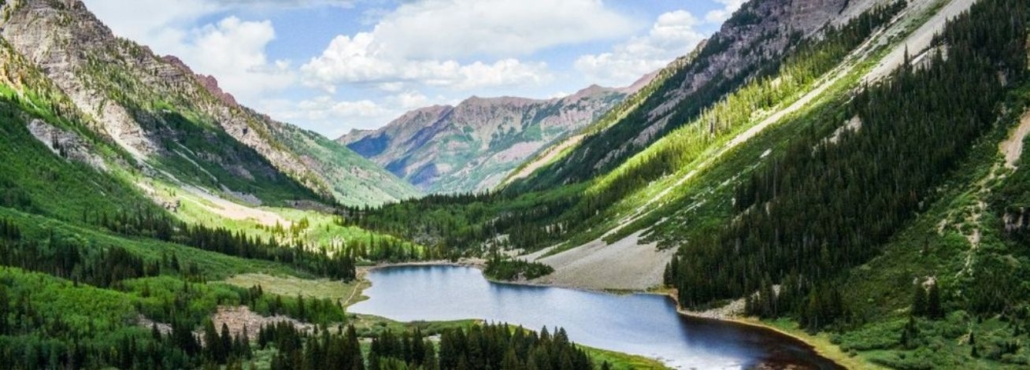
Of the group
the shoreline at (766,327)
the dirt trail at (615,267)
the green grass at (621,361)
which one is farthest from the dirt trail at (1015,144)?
the dirt trail at (615,267)

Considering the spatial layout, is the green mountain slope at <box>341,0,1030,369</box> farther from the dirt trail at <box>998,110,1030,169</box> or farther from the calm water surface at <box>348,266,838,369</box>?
the calm water surface at <box>348,266,838,369</box>

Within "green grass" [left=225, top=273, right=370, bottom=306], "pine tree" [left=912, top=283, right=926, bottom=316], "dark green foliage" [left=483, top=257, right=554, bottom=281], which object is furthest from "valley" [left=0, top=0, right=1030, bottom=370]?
"green grass" [left=225, top=273, right=370, bottom=306]

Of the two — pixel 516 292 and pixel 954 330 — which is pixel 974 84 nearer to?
pixel 954 330

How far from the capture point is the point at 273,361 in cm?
8900

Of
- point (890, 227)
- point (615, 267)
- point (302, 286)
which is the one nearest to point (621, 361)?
point (890, 227)

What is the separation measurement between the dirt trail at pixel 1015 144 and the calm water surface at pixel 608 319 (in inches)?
1619

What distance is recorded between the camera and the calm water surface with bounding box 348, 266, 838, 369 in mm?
98125

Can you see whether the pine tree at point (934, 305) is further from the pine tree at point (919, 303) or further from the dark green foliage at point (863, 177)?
the dark green foliage at point (863, 177)

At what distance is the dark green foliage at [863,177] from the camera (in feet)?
406

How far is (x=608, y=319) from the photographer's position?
132000mm

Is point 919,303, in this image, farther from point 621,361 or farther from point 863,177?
point 863,177

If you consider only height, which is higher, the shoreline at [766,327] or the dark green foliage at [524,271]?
the dark green foliage at [524,271]

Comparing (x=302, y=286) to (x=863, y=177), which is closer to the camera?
(x=863, y=177)

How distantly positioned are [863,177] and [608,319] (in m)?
45.7
